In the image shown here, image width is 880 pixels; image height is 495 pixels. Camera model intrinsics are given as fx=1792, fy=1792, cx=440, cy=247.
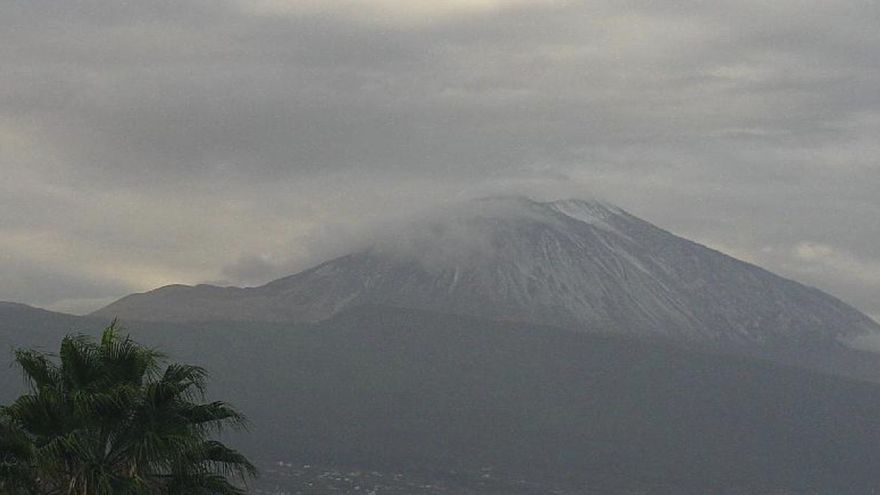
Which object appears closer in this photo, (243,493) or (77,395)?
(77,395)

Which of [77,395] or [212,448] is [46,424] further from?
[212,448]

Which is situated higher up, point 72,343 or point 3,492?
point 72,343

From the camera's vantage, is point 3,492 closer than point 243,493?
Yes

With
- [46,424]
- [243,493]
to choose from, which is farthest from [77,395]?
[243,493]

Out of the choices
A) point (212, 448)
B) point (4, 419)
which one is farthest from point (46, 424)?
point (212, 448)

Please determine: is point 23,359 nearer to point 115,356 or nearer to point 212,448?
point 115,356

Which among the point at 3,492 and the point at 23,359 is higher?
the point at 23,359
